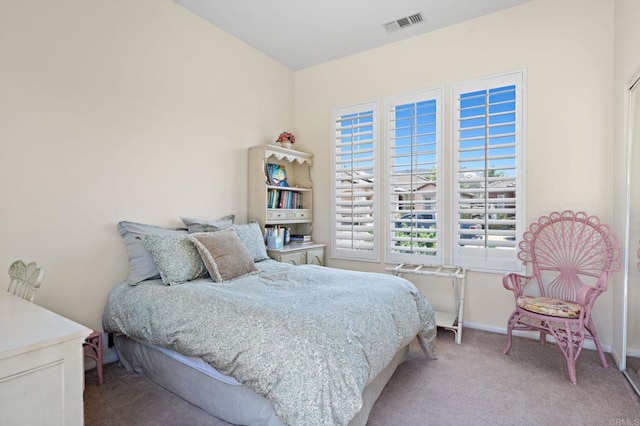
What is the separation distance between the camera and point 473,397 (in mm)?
2010

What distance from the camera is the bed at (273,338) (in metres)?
1.33

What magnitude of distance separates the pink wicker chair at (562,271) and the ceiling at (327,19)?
2.07 metres

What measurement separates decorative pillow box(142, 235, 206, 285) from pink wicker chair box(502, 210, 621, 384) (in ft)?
8.03

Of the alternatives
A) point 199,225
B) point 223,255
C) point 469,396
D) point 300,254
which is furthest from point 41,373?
point 300,254

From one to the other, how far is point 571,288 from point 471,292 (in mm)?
791

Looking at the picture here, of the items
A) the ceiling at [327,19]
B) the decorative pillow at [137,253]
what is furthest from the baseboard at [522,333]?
the ceiling at [327,19]

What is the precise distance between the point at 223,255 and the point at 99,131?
131 cm

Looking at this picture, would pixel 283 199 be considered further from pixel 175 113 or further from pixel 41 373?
pixel 41 373

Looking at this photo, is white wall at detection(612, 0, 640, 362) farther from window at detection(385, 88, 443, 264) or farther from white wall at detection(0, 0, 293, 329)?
white wall at detection(0, 0, 293, 329)

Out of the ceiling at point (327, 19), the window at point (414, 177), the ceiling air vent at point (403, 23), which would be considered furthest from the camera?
the window at point (414, 177)

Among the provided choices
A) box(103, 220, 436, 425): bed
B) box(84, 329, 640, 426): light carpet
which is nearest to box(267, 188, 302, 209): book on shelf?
box(103, 220, 436, 425): bed

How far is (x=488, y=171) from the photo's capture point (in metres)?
3.09

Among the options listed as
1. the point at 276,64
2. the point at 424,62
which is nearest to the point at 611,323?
the point at 424,62

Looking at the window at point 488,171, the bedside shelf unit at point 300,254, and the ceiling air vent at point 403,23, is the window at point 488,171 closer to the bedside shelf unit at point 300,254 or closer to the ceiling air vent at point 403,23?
the ceiling air vent at point 403,23
